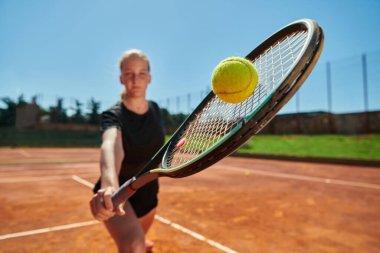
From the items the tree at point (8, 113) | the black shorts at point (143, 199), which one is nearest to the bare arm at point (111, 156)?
the black shorts at point (143, 199)

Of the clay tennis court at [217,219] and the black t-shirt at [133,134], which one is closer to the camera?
the black t-shirt at [133,134]

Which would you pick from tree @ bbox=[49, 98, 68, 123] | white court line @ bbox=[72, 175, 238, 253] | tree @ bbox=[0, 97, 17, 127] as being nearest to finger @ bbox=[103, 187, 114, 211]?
white court line @ bbox=[72, 175, 238, 253]

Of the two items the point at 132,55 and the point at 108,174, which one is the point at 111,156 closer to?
the point at 108,174

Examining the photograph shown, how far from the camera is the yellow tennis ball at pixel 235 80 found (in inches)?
51.9

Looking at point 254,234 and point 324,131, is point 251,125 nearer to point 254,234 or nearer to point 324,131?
point 254,234

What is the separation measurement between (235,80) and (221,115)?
35 centimetres

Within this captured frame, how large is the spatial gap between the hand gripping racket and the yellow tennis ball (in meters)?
0.07

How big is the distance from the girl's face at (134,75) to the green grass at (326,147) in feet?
27.2

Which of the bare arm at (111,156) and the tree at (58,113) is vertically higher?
the tree at (58,113)

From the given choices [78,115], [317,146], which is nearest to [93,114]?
[78,115]

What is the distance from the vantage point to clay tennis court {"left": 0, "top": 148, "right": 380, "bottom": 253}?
8.53 ft

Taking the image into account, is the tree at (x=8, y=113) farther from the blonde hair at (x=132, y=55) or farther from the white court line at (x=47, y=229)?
the blonde hair at (x=132, y=55)

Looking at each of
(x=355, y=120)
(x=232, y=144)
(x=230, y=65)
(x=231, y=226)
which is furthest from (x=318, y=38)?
(x=355, y=120)

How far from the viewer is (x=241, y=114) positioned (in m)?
1.35
